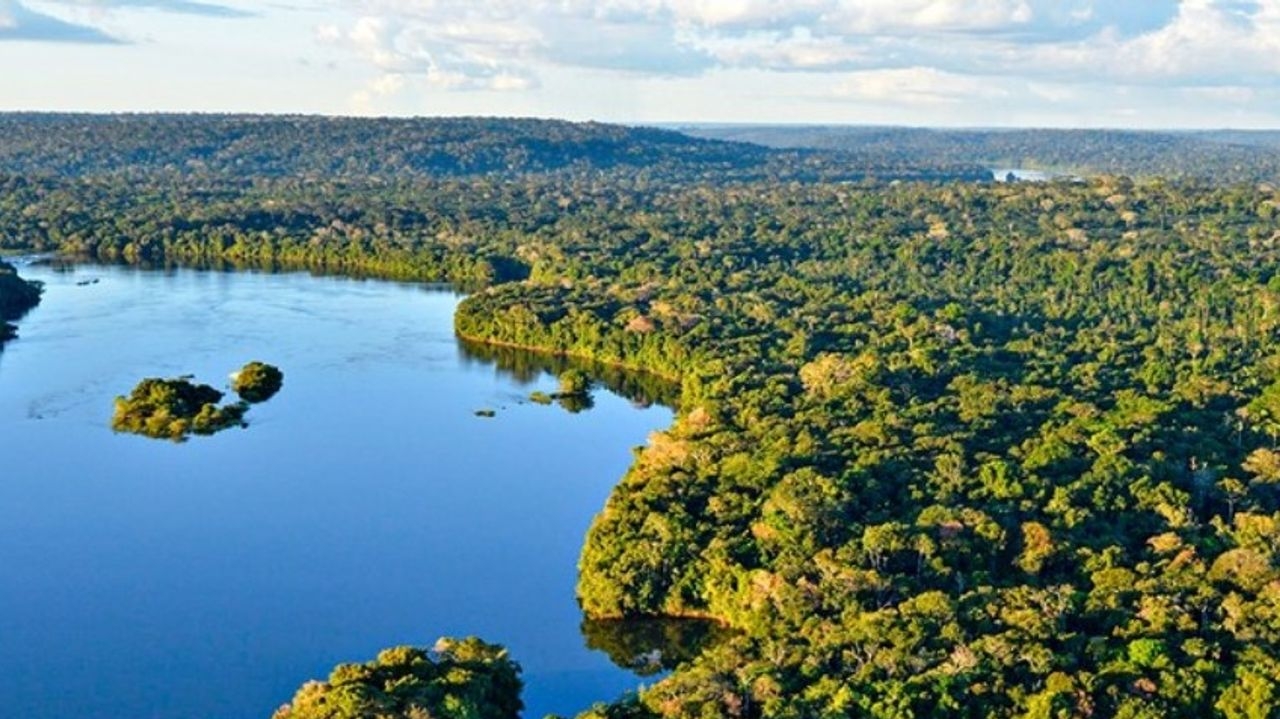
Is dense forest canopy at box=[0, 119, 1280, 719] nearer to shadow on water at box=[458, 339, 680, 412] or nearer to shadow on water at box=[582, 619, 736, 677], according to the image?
shadow on water at box=[582, 619, 736, 677]

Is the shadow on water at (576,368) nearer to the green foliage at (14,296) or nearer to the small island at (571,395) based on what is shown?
the small island at (571,395)

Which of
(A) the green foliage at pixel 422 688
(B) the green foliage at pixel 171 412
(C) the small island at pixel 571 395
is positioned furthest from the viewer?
(C) the small island at pixel 571 395

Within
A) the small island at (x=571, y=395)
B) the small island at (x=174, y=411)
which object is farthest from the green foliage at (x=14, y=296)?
the small island at (x=571, y=395)

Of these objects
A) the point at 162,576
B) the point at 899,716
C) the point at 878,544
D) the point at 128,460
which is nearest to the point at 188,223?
the point at 128,460

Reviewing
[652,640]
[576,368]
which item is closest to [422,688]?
[652,640]

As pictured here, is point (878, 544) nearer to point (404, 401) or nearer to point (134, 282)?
point (404, 401)

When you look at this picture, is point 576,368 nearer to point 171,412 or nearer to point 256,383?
point 256,383

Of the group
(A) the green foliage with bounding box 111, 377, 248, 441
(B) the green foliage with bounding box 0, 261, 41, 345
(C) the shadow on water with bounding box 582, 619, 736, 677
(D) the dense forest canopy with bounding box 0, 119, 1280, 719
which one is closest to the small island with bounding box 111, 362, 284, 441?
(A) the green foliage with bounding box 111, 377, 248, 441

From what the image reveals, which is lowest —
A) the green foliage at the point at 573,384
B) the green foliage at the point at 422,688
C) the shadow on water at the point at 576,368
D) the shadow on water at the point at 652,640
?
the shadow on water at the point at 576,368
